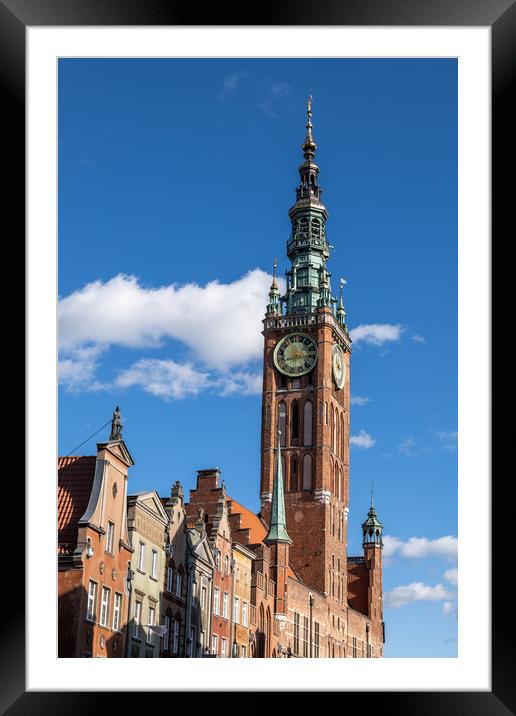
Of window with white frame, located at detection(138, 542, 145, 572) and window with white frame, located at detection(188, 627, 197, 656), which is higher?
window with white frame, located at detection(138, 542, 145, 572)

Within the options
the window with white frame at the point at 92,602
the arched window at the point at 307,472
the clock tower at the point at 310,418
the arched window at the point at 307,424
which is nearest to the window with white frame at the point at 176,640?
the window with white frame at the point at 92,602

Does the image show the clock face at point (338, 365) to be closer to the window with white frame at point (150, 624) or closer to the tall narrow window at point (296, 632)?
the tall narrow window at point (296, 632)

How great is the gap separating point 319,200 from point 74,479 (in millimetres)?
56323

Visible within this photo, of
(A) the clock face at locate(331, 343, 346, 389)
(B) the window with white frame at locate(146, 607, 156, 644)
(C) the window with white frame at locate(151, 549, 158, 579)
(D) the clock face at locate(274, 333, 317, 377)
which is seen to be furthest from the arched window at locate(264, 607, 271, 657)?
(A) the clock face at locate(331, 343, 346, 389)

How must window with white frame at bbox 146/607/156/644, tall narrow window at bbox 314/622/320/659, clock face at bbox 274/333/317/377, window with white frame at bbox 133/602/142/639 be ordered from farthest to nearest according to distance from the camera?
clock face at bbox 274/333/317/377 < tall narrow window at bbox 314/622/320/659 < window with white frame at bbox 146/607/156/644 < window with white frame at bbox 133/602/142/639

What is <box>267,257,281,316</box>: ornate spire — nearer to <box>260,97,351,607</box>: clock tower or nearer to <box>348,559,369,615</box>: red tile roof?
<box>260,97,351,607</box>: clock tower

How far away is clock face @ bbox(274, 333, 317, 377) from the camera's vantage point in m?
77.0

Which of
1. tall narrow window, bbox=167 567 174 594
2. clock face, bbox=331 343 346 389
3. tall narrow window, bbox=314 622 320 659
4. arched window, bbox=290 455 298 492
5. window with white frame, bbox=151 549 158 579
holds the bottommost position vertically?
tall narrow window, bbox=314 622 320 659

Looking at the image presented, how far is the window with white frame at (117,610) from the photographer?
30.6 metres

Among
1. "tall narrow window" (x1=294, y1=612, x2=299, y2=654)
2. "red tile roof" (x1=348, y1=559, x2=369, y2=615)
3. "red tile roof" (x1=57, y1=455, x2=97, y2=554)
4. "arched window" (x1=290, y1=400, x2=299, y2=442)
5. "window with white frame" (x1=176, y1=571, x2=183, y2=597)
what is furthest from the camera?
"red tile roof" (x1=348, y1=559, x2=369, y2=615)

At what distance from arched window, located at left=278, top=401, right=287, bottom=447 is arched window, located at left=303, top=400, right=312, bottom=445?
1.42 metres

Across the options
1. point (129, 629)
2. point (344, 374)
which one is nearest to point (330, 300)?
point (344, 374)

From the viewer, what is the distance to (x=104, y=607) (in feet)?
97.7
